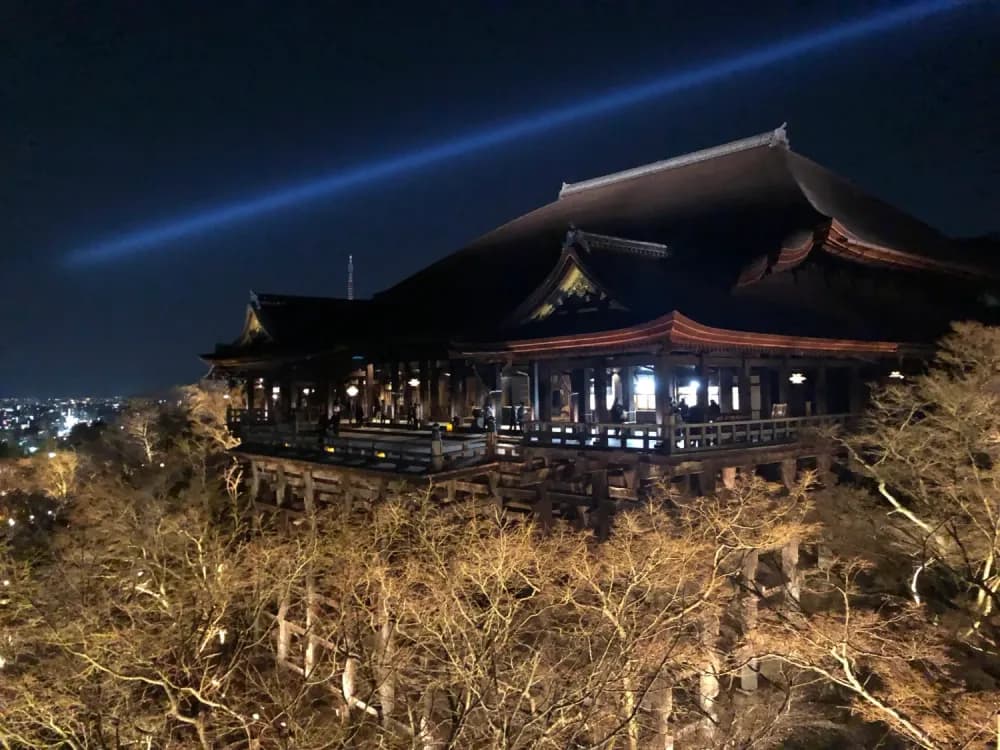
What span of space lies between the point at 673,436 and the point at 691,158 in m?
20.7

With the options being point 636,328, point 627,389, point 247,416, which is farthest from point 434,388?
point 636,328

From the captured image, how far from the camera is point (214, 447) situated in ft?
98.3

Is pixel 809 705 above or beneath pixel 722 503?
beneath

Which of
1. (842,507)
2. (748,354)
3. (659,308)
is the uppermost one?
(659,308)

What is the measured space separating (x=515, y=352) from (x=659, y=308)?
14.8ft

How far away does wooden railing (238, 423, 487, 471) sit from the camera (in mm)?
16609

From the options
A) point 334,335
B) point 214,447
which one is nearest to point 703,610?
point 334,335

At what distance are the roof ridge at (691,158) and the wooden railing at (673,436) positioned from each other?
48.5ft

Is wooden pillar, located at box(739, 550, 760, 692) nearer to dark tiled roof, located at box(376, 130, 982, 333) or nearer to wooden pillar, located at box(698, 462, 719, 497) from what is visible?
wooden pillar, located at box(698, 462, 719, 497)

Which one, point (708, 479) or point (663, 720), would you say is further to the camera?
point (708, 479)

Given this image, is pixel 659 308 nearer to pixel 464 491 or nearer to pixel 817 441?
pixel 817 441

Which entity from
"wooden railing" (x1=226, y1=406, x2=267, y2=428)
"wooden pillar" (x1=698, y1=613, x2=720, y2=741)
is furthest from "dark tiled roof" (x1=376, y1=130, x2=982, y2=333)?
"wooden pillar" (x1=698, y1=613, x2=720, y2=741)

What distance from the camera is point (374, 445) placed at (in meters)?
18.9

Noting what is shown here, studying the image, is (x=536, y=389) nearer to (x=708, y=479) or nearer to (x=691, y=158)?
(x=708, y=479)
